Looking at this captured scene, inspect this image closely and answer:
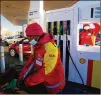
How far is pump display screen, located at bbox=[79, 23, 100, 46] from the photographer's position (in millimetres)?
5152

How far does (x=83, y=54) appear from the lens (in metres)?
4.91

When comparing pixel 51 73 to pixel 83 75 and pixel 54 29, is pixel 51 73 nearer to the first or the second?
pixel 83 75

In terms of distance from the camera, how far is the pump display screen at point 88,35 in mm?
5152

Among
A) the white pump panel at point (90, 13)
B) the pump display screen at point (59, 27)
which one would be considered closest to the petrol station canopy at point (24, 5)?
the pump display screen at point (59, 27)

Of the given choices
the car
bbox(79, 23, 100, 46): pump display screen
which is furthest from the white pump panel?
the car

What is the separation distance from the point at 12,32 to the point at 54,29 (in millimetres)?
29115

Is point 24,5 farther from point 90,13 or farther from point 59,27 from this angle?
point 90,13

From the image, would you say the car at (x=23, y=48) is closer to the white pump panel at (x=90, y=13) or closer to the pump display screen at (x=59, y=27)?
the pump display screen at (x=59, y=27)

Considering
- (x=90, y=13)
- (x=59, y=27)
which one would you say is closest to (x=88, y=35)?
(x=90, y=13)

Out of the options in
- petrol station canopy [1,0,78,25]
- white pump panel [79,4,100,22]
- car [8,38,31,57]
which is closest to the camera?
white pump panel [79,4,100,22]

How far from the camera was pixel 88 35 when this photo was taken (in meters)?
5.29

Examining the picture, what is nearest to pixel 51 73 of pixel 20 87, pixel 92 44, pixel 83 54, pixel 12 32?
pixel 20 87

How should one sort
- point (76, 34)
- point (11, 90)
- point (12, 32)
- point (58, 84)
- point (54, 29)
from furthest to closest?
point (12, 32)
point (54, 29)
point (76, 34)
point (58, 84)
point (11, 90)

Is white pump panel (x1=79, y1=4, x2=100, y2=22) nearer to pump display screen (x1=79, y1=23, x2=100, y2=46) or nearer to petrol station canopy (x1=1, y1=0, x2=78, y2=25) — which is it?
pump display screen (x1=79, y1=23, x2=100, y2=46)
